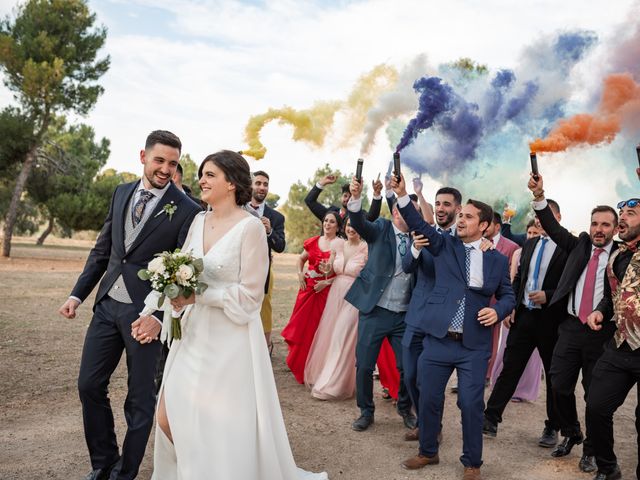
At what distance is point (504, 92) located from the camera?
940cm

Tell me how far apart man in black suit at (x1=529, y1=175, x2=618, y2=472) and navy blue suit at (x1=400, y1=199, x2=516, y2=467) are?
2.94 ft

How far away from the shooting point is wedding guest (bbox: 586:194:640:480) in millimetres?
5184

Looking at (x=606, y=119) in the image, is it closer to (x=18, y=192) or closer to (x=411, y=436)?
(x=411, y=436)

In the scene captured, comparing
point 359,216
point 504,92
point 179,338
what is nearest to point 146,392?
point 179,338

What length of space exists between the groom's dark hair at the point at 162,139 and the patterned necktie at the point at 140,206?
37 centimetres

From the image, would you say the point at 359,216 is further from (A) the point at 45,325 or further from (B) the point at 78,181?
(B) the point at 78,181

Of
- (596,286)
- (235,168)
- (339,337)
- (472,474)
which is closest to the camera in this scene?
(235,168)

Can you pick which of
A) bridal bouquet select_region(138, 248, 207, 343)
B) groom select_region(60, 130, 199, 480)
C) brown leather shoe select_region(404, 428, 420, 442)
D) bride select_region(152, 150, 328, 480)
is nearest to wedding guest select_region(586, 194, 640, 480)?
brown leather shoe select_region(404, 428, 420, 442)

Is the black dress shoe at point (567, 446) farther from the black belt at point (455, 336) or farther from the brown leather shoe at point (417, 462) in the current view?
the black belt at point (455, 336)

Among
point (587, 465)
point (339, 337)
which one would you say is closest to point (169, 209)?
point (339, 337)

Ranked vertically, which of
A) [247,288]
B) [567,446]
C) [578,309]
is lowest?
[567,446]

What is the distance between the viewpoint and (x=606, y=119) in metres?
6.65

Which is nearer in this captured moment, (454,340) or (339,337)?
(454,340)

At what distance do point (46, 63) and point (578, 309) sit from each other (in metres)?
26.4
